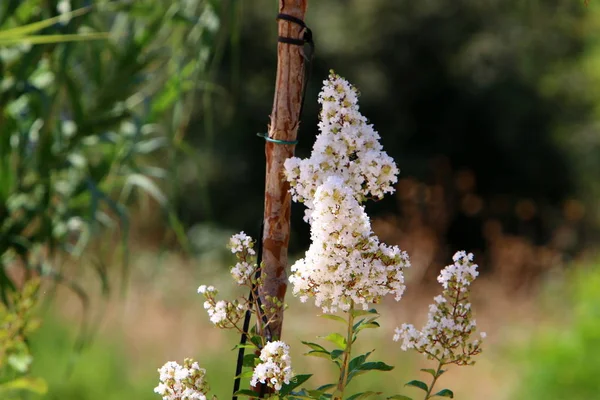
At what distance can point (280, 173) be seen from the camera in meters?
0.90

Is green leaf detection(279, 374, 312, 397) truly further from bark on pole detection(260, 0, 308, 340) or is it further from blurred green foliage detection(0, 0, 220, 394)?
blurred green foliage detection(0, 0, 220, 394)

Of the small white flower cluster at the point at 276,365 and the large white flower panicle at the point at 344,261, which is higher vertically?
the large white flower panicle at the point at 344,261

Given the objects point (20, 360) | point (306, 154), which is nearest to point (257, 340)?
point (20, 360)

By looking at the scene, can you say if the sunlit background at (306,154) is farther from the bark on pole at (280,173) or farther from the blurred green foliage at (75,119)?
the bark on pole at (280,173)

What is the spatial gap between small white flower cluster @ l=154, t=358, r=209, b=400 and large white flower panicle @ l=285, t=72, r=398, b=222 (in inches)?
7.5

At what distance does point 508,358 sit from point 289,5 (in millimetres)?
3497

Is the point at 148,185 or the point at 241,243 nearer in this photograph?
the point at 241,243

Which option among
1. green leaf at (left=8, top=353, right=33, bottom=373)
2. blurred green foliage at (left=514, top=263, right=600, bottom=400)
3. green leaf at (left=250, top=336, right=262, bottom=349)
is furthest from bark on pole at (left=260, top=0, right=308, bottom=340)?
blurred green foliage at (left=514, top=263, right=600, bottom=400)

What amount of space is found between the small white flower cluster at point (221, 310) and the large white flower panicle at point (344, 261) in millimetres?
75

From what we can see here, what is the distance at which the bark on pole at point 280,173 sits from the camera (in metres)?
0.90

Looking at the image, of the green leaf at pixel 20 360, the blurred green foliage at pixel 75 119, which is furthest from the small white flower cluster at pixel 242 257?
the blurred green foliage at pixel 75 119

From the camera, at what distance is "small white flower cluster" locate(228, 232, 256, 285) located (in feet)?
2.74

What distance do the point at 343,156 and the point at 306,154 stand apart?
5.68m

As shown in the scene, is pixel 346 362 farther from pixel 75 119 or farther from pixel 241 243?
pixel 75 119
